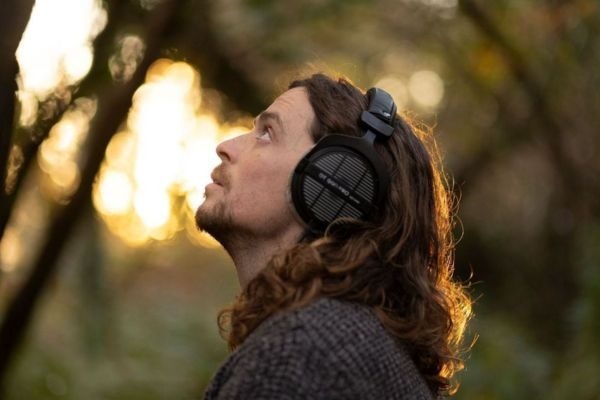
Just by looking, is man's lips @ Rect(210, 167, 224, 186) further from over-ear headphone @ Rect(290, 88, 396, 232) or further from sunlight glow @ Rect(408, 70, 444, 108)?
sunlight glow @ Rect(408, 70, 444, 108)

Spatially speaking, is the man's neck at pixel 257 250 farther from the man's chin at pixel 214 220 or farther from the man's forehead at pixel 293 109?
the man's forehead at pixel 293 109

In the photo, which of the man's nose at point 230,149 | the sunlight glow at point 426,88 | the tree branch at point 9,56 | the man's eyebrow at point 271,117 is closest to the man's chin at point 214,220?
the man's nose at point 230,149

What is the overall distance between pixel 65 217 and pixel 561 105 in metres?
4.67

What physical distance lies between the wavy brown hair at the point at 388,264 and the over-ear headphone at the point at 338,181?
0.04m

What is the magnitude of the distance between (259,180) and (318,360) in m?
0.59

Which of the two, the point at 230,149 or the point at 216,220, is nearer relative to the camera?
the point at 216,220

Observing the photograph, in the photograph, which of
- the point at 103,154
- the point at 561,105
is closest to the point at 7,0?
the point at 103,154

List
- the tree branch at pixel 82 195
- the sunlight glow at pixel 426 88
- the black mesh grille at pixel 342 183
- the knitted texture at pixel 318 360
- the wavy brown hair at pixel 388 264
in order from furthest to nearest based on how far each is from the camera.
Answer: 1. the sunlight glow at pixel 426 88
2. the tree branch at pixel 82 195
3. the black mesh grille at pixel 342 183
4. the wavy brown hair at pixel 388 264
5. the knitted texture at pixel 318 360

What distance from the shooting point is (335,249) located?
2879mm

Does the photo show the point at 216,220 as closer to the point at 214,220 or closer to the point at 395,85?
the point at 214,220

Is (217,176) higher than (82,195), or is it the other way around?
(217,176)

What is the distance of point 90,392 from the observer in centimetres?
1034

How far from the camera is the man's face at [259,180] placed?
9.62 feet

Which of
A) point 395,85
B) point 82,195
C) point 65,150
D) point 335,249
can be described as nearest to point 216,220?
point 335,249
